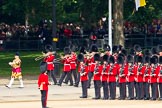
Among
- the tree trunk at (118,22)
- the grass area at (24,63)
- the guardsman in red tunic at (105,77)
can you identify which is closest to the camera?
the guardsman in red tunic at (105,77)

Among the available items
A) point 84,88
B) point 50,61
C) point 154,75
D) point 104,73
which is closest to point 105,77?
point 104,73

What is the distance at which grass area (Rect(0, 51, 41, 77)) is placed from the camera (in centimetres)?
4429

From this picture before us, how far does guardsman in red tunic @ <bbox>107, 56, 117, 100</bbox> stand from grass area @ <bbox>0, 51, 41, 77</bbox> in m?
10.5

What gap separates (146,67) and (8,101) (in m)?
5.40

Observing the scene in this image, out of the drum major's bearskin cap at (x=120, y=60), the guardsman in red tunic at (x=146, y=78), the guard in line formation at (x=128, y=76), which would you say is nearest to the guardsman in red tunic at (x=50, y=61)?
the guard in line formation at (x=128, y=76)

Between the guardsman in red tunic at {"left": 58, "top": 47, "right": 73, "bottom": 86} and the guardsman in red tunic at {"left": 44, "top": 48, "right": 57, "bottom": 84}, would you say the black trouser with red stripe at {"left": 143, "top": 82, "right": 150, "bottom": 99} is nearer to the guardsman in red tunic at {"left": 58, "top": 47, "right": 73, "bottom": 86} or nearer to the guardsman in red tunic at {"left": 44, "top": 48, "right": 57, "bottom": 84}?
the guardsman in red tunic at {"left": 58, "top": 47, "right": 73, "bottom": 86}

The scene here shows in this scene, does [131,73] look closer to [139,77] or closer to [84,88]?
[139,77]

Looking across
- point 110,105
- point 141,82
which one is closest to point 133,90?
point 141,82

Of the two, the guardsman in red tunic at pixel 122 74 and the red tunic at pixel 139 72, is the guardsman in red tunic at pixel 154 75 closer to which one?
the red tunic at pixel 139 72

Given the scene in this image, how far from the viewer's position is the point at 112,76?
33312 mm

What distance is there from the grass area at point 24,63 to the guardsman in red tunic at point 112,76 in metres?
10.5

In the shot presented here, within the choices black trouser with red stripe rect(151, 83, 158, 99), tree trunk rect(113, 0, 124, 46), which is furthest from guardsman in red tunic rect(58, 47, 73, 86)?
tree trunk rect(113, 0, 124, 46)

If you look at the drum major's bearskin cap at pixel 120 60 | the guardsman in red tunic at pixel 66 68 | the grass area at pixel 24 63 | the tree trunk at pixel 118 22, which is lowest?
the grass area at pixel 24 63

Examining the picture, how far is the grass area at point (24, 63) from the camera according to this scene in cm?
4429
